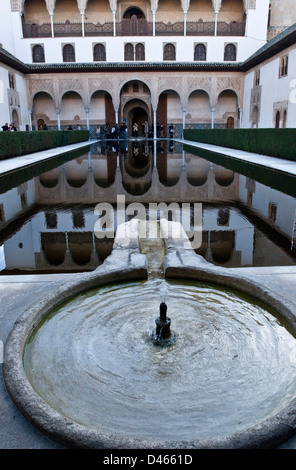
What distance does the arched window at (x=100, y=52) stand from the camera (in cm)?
2883

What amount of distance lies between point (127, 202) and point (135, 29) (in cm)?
2595

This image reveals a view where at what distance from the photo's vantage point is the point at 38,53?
28797 mm

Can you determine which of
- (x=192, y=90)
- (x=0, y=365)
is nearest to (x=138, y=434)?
(x=0, y=365)

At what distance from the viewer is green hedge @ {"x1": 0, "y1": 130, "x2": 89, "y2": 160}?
1398 centimetres

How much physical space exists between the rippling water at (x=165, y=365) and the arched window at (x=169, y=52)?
2912 cm

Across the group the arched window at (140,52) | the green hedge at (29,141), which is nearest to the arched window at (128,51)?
the arched window at (140,52)

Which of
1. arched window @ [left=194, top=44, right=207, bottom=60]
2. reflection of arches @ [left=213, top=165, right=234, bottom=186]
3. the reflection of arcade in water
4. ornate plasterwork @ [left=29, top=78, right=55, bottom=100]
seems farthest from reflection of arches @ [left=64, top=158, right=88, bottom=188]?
arched window @ [left=194, top=44, right=207, bottom=60]

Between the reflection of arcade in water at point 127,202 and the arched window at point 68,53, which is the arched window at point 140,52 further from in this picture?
the reflection of arcade in water at point 127,202

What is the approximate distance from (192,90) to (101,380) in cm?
2884

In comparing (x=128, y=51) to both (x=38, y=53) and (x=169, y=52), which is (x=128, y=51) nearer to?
(x=169, y=52)

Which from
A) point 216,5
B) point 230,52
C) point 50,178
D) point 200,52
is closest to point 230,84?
point 230,52

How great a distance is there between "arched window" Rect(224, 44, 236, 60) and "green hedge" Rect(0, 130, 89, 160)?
42.5ft

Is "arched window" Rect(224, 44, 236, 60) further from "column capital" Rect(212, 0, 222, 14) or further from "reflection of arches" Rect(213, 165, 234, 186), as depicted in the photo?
"reflection of arches" Rect(213, 165, 234, 186)
